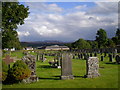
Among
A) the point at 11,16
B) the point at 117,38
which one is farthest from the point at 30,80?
the point at 117,38

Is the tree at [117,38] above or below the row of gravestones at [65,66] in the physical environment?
above

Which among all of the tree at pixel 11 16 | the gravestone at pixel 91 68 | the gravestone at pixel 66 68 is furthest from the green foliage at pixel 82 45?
the gravestone at pixel 66 68

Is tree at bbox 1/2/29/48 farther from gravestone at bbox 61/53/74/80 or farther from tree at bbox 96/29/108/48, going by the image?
tree at bbox 96/29/108/48

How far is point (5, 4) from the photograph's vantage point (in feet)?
128

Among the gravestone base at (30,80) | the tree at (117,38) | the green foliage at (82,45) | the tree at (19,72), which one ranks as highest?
the tree at (117,38)

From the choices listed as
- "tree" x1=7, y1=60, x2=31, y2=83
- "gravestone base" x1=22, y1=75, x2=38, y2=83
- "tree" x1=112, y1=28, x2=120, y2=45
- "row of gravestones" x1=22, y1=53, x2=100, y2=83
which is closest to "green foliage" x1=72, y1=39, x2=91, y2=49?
"tree" x1=112, y1=28, x2=120, y2=45

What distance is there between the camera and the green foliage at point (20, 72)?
15703 mm

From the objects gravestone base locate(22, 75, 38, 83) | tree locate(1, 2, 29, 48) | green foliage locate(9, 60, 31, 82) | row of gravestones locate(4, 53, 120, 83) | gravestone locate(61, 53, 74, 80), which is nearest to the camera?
green foliage locate(9, 60, 31, 82)

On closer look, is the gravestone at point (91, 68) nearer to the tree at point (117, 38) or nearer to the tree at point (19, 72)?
the tree at point (19, 72)

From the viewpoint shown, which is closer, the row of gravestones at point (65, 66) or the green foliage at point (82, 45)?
the row of gravestones at point (65, 66)

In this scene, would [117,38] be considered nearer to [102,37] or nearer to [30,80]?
[102,37]

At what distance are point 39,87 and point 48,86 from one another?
0.64m

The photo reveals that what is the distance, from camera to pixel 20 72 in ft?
51.4

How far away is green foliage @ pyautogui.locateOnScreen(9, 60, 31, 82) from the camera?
15.7m
